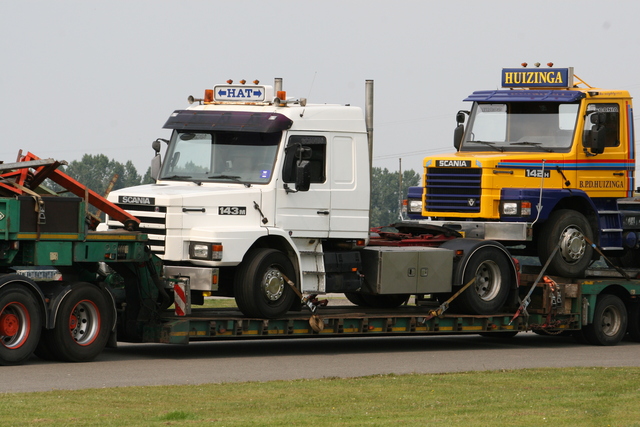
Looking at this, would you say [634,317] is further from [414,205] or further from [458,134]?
[458,134]

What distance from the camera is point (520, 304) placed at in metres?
19.2

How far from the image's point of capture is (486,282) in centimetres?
1889

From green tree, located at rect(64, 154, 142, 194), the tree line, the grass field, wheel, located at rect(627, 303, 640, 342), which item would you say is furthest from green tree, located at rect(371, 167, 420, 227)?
the grass field

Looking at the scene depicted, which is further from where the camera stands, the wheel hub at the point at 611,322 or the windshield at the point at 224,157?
the wheel hub at the point at 611,322

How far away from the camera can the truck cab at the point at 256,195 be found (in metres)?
15.7

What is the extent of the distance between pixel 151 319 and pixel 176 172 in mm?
2360

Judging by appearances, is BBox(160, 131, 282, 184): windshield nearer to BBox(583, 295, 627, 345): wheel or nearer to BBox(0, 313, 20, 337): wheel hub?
BBox(0, 313, 20, 337): wheel hub

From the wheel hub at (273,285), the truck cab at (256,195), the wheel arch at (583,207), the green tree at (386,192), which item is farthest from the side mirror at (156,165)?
the green tree at (386,192)

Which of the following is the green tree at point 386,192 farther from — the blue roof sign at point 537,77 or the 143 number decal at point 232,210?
the 143 number decal at point 232,210

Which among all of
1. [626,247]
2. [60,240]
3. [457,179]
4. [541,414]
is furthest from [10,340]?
[626,247]

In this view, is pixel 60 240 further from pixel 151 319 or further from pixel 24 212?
pixel 151 319

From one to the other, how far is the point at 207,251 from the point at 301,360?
210cm

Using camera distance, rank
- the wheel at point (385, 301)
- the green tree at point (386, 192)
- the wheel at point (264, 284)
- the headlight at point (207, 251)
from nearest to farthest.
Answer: the headlight at point (207, 251), the wheel at point (264, 284), the wheel at point (385, 301), the green tree at point (386, 192)

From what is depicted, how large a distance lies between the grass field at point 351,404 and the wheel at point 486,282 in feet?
14.9
